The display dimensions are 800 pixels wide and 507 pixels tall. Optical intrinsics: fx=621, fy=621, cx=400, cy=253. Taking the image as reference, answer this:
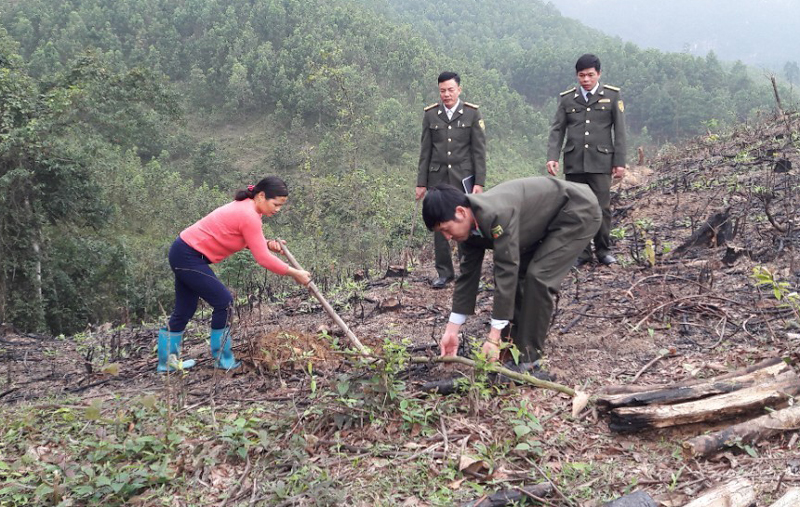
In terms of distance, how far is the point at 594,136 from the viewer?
16.7 feet

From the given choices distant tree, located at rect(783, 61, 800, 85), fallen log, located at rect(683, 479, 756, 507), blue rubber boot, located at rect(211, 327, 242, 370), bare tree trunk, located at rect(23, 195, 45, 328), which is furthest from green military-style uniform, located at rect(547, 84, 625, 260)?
distant tree, located at rect(783, 61, 800, 85)

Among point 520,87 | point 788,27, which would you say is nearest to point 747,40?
point 788,27

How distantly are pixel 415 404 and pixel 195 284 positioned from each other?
1.51 metres

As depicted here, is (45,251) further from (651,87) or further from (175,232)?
(651,87)

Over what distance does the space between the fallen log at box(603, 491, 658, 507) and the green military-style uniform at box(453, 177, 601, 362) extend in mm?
989

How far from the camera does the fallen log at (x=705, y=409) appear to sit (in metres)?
2.62

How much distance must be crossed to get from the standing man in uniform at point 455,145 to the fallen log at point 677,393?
98.6 inches

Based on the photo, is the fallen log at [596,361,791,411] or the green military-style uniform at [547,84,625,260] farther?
the green military-style uniform at [547,84,625,260]

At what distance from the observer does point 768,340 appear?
3455 mm

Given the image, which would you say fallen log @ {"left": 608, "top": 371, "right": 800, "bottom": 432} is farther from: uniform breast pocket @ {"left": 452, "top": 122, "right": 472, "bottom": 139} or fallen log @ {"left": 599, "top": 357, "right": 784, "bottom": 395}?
uniform breast pocket @ {"left": 452, "top": 122, "right": 472, "bottom": 139}

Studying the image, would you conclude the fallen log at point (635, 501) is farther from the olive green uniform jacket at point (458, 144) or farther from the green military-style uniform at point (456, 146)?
the olive green uniform jacket at point (458, 144)

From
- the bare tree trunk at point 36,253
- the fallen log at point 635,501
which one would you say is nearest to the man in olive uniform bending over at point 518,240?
the fallen log at point 635,501

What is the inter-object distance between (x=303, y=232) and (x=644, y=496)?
20.3m

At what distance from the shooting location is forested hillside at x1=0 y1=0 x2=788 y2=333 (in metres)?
12.6
